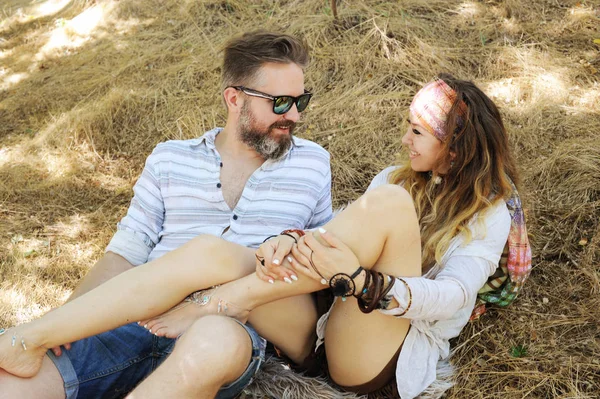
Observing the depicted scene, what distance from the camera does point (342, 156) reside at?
432 centimetres

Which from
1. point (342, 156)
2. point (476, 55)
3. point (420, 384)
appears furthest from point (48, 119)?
point (420, 384)

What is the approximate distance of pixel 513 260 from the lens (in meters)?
2.52

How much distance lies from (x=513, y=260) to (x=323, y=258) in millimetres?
914

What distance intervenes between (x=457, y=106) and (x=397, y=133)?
1.80 metres

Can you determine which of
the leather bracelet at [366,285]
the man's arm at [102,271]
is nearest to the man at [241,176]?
the man's arm at [102,271]

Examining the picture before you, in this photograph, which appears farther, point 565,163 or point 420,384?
point 565,163

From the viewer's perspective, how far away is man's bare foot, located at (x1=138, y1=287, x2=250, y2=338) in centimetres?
230

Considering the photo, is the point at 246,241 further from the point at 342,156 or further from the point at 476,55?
the point at 476,55

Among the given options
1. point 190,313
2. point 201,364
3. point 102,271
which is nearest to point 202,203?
point 102,271

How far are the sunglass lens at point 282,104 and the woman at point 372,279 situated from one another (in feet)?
2.27

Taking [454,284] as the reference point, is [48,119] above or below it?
below

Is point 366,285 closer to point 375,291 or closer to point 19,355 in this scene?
point 375,291

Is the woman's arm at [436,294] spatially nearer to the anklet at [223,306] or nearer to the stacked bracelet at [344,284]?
the stacked bracelet at [344,284]

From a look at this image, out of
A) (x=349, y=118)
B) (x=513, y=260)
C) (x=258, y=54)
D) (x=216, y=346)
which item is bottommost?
(x=349, y=118)
